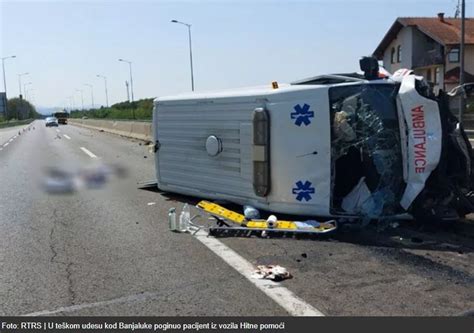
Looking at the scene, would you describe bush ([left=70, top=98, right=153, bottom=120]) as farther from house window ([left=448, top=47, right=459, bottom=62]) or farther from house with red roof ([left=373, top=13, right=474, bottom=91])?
house window ([left=448, top=47, right=459, bottom=62])

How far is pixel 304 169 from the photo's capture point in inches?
254

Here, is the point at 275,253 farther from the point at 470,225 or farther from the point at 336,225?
the point at 470,225

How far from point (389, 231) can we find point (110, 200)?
4904 mm

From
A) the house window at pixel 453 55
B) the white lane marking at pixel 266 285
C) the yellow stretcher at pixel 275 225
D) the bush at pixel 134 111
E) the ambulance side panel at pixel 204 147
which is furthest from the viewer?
the bush at pixel 134 111

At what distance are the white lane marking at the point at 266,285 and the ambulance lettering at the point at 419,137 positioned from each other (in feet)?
7.75

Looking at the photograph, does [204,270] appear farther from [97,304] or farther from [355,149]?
[355,149]

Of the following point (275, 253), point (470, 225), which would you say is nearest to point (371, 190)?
point (470, 225)

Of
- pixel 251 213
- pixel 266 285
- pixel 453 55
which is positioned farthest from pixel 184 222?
pixel 453 55

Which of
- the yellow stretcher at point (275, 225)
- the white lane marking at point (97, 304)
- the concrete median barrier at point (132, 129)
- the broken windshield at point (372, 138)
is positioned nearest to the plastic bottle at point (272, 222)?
the yellow stretcher at point (275, 225)

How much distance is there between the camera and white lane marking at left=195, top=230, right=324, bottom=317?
12.7ft

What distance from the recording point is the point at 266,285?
445 centimetres

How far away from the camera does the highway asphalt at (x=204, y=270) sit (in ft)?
13.2

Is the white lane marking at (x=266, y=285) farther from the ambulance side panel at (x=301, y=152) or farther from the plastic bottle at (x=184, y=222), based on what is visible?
the ambulance side panel at (x=301, y=152)

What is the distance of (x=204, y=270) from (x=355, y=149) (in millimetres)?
2602
